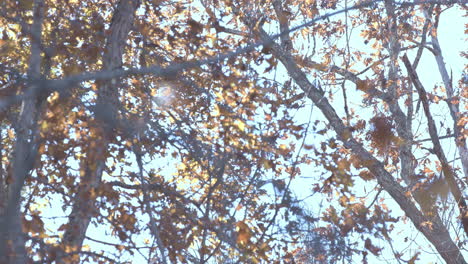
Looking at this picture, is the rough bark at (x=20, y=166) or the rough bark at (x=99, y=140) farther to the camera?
the rough bark at (x=99, y=140)

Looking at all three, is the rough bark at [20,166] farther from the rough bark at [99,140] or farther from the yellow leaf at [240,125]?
the yellow leaf at [240,125]

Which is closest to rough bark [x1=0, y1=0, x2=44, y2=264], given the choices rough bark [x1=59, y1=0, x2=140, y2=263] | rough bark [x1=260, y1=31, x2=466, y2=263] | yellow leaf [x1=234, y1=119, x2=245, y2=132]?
rough bark [x1=59, y1=0, x2=140, y2=263]

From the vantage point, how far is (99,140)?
5.38m

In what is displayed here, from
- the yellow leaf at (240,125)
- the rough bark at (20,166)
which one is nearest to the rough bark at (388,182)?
the yellow leaf at (240,125)

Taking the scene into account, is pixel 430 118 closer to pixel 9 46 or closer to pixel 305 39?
pixel 305 39

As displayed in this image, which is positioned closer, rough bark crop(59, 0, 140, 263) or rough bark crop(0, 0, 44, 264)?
rough bark crop(0, 0, 44, 264)

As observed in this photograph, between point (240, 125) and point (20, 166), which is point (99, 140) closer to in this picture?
point (20, 166)

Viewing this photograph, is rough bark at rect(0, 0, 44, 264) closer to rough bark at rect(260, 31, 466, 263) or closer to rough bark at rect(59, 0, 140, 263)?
rough bark at rect(59, 0, 140, 263)

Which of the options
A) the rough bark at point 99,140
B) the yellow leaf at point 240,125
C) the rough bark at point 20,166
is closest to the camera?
the rough bark at point 20,166

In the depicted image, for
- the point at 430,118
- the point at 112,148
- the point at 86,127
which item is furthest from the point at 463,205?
the point at 86,127

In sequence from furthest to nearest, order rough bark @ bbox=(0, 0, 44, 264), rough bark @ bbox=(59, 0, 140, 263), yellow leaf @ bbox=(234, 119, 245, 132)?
yellow leaf @ bbox=(234, 119, 245, 132)
rough bark @ bbox=(59, 0, 140, 263)
rough bark @ bbox=(0, 0, 44, 264)

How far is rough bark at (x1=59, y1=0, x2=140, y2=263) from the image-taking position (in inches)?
214

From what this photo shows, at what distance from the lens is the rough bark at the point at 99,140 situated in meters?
5.45

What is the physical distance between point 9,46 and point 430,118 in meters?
6.34
